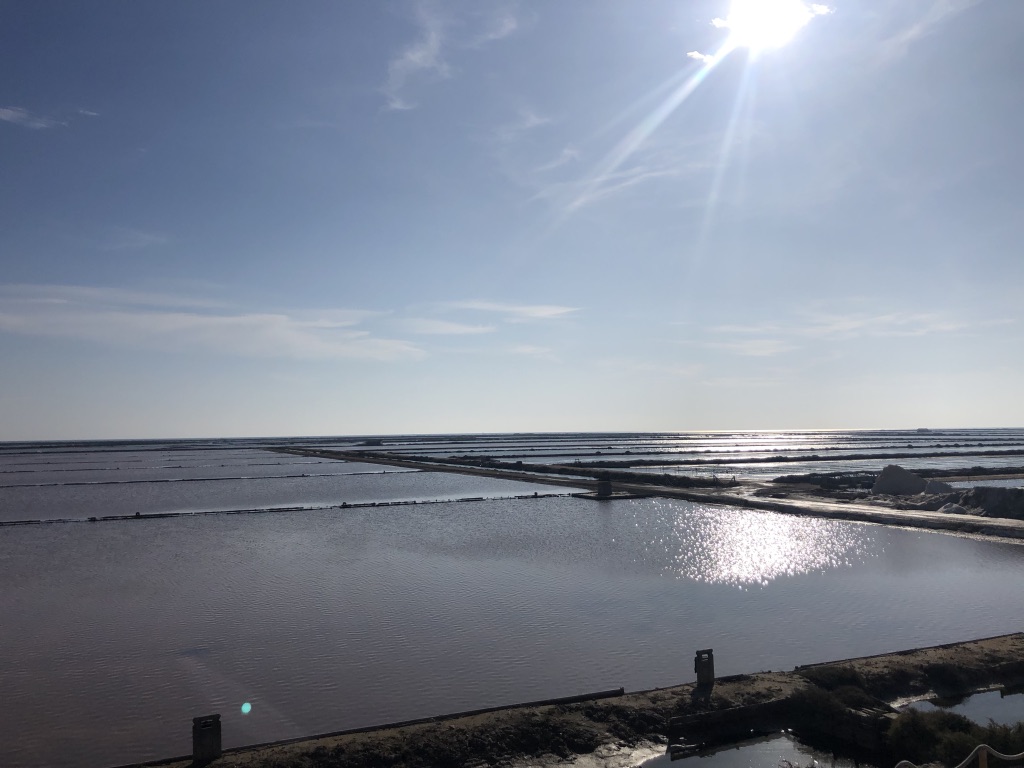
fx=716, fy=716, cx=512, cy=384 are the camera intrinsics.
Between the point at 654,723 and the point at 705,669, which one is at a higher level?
the point at 705,669

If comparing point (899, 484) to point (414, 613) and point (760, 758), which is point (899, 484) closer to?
point (414, 613)

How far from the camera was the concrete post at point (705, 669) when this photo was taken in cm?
1010

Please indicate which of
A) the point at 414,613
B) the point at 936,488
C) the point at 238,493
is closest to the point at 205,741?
the point at 414,613

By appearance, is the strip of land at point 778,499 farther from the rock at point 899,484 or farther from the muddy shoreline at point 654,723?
the muddy shoreline at point 654,723

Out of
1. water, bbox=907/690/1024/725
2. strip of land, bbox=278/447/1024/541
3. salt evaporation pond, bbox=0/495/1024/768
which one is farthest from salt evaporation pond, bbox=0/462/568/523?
water, bbox=907/690/1024/725

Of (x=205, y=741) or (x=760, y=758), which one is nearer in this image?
(x=205, y=741)

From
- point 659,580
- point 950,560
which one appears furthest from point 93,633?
point 950,560

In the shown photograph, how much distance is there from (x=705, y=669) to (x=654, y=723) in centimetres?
123

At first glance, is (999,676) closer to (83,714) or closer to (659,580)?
(659,580)

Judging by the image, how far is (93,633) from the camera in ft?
49.1

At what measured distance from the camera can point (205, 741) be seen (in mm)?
8148

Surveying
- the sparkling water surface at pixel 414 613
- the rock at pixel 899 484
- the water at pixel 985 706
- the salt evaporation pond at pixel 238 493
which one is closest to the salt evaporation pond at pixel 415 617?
the sparkling water surface at pixel 414 613

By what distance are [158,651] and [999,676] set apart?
47.6 feet

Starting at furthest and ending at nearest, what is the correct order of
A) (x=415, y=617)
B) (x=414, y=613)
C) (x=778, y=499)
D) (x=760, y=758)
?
(x=778, y=499)
(x=414, y=613)
(x=415, y=617)
(x=760, y=758)
